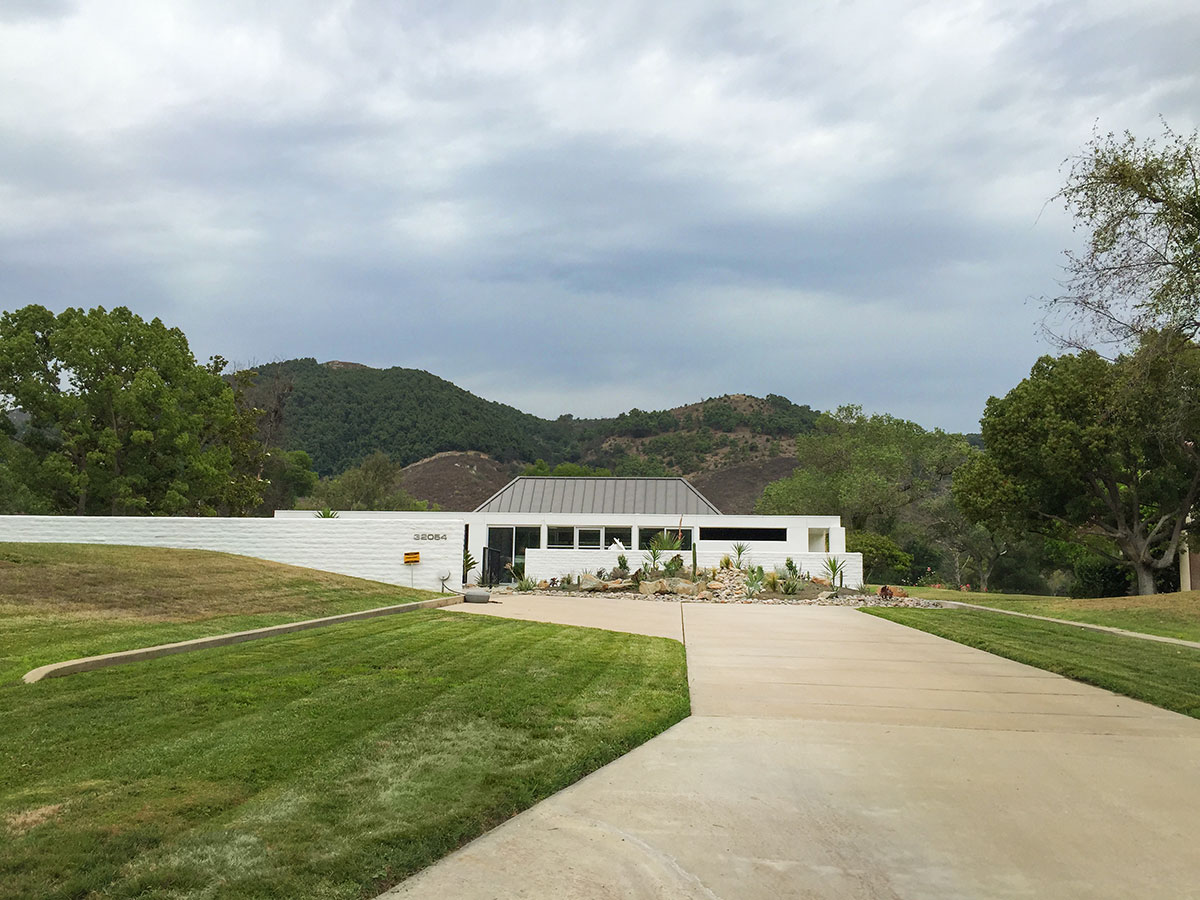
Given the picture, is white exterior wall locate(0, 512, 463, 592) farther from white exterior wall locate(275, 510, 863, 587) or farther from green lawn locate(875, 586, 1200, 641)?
green lawn locate(875, 586, 1200, 641)

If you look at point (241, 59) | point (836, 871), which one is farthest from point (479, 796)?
point (241, 59)

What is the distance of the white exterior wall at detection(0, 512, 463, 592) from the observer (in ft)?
75.7

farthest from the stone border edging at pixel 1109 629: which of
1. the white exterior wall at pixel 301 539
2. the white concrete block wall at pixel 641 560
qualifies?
the white exterior wall at pixel 301 539

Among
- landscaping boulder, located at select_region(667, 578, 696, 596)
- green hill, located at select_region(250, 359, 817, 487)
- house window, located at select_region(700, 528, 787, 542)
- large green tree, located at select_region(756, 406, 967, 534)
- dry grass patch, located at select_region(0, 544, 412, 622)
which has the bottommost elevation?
landscaping boulder, located at select_region(667, 578, 696, 596)

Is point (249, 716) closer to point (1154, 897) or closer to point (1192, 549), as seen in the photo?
point (1154, 897)

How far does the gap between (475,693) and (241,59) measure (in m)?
11.6

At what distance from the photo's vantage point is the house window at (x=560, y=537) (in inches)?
1458

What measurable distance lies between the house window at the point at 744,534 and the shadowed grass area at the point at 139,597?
18755mm

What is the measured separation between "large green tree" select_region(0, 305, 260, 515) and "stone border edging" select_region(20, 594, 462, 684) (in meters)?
18.5

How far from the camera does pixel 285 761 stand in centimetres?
510

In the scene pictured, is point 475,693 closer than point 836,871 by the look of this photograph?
No

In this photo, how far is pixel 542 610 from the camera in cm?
1817

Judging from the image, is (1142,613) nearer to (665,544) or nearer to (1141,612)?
(1141,612)

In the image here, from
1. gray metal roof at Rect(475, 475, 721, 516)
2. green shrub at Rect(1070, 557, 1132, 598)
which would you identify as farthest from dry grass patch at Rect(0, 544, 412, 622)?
green shrub at Rect(1070, 557, 1132, 598)
